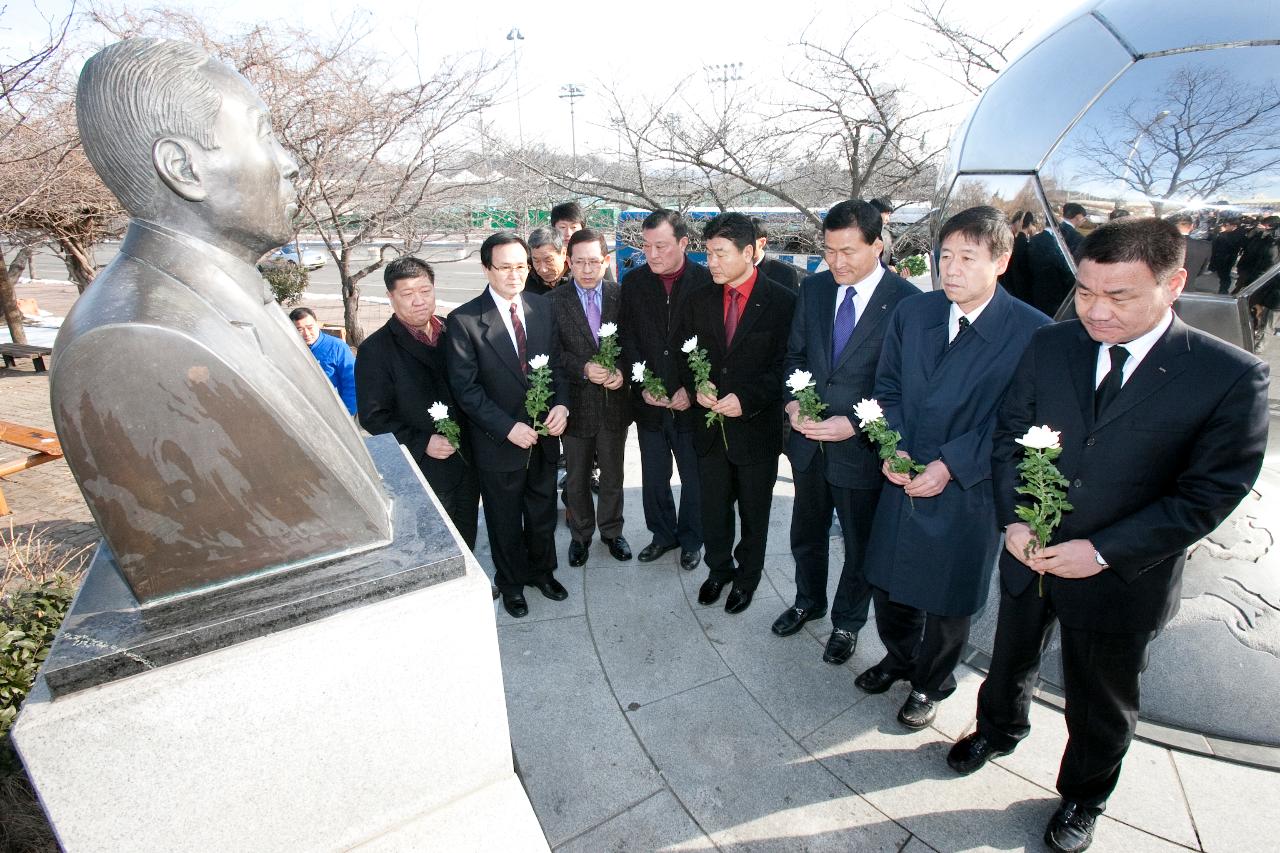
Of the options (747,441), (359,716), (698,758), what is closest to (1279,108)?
(747,441)

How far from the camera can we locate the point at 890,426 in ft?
9.72

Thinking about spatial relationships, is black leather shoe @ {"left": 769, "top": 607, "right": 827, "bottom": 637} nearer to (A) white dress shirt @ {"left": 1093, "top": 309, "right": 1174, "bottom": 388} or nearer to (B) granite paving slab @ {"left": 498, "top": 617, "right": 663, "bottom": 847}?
(B) granite paving slab @ {"left": 498, "top": 617, "right": 663, "bottom": 847}

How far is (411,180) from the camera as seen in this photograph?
9.58m

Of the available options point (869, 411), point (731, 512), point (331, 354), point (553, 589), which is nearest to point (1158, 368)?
point (869, 411)

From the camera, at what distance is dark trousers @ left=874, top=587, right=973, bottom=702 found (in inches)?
117

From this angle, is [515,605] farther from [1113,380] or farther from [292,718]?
[1113,380]

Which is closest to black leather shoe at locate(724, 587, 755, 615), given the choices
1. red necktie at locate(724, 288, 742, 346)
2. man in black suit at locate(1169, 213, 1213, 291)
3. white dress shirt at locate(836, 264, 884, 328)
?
red necktie at locate(724, 288, 742, 346)

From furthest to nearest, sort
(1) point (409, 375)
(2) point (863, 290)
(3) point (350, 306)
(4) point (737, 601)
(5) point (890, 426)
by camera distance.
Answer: (3) point (350, 306) < (4) point (737, 601) < (1) point (409, 375) < (2) point (863, 290) < (5) point (890, 426)

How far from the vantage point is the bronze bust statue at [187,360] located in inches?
59.3

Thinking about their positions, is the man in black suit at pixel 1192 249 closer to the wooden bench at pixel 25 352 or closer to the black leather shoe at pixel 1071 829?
the black leather shoe at pixel 1071 829

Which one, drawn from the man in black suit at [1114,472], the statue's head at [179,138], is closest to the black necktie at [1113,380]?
the man in black suit at [1114,472]

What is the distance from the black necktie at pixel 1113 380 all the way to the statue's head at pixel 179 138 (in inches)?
102

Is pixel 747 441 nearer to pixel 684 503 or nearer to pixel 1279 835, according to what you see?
pixel 684 503

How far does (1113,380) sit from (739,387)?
1729 millimetres
